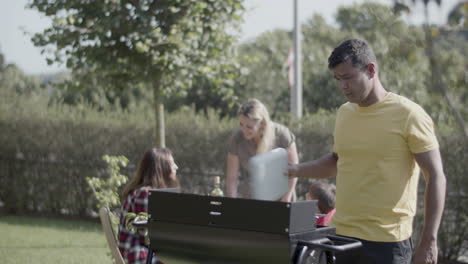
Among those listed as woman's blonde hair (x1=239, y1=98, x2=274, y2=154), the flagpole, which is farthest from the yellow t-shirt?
the flagpole

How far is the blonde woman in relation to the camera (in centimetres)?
507

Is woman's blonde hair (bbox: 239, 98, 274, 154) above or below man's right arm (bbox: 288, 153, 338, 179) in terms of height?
above

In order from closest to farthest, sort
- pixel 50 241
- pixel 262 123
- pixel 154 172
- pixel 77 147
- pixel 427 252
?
pixel 427 252
pixel 154 172
pixel 262 123
pixel 50 241
pixel 77 147

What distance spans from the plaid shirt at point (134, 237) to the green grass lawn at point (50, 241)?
11.6ft

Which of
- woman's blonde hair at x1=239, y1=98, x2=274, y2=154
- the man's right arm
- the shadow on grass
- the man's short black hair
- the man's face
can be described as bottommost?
the shadow on grass

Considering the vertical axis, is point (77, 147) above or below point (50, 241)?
above

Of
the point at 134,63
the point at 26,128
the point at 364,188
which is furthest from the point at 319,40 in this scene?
the point at 364,188

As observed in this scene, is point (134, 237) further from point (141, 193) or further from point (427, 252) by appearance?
point (427, 252)

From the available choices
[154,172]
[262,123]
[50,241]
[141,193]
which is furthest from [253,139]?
[50,241]

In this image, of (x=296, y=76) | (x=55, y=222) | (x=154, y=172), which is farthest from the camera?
(x=296, y=76)

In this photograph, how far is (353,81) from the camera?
3.01 m

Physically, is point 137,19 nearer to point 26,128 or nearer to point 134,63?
point 134,63

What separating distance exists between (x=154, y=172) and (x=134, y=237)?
0.46 metres

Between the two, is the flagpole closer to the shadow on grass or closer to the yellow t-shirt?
the shadow on grass
